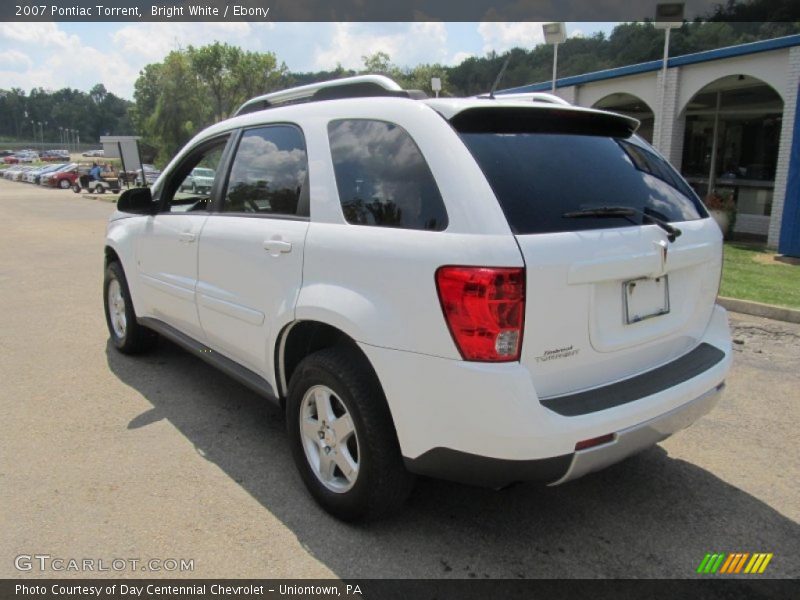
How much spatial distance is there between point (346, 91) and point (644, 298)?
6.34 feet

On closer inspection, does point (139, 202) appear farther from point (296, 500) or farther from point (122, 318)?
point (296, 500)

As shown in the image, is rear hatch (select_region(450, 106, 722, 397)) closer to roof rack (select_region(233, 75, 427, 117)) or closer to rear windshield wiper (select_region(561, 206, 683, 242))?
rear windshield wiper (select_region(561, 206, 683, 242))

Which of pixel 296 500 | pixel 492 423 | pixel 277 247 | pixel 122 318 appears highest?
pixel 277 247

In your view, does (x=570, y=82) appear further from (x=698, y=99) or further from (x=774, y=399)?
(x=774, y=399)

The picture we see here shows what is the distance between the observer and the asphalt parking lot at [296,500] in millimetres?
2615

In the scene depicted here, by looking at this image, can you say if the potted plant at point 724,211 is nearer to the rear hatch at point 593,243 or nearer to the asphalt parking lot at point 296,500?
Result: the asphalt parking lot at point 296,500

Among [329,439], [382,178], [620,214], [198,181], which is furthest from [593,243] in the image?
[198,181]

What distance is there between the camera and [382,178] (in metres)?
2.65

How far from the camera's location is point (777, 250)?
35.3 feet

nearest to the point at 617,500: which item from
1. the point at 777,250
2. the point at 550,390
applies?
the point at 550,390

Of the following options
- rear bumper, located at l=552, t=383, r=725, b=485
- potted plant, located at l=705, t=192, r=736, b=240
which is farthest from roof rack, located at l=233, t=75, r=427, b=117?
potted plant, located at l=705, t=192, r=736, b=240

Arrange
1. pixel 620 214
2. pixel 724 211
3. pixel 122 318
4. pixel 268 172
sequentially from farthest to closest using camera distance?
pixel 724 211 → pixel 122 318 → pixel 268 172 → pixel 620 214

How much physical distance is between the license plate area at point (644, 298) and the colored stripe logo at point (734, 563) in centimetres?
106

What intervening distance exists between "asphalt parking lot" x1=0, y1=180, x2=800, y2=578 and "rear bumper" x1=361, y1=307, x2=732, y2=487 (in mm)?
520
